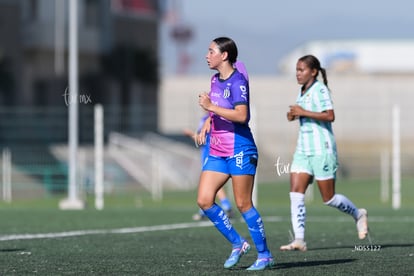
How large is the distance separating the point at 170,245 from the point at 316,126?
77.1 inches

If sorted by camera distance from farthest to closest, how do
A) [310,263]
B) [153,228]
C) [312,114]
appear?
[153,228]
[312,114]
[310,263]

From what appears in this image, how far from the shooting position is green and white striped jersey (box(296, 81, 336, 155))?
1229cm

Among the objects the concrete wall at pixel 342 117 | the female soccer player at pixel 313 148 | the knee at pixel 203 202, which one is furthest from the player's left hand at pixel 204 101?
the concrete wall at pixel 342 117

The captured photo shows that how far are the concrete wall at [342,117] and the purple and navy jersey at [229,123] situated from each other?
26.2m

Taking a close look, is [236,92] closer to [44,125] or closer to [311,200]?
[311,200]

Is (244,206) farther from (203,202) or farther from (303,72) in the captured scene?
(303,72)

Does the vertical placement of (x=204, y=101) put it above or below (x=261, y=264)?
above

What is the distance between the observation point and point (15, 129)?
128 feet

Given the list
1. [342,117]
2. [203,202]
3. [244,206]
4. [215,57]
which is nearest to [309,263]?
[244,206]

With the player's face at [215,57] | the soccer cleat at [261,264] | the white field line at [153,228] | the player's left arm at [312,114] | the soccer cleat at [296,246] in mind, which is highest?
the player's face at [215,57]

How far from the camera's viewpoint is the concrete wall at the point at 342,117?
45.5m

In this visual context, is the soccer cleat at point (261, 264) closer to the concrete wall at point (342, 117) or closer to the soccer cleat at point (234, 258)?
the soccer cleat at point (234, 258)

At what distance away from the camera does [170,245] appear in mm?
12844

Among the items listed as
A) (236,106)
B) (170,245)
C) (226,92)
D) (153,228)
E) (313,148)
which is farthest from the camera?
(153,228)
